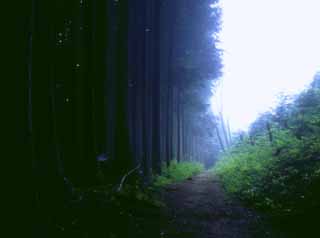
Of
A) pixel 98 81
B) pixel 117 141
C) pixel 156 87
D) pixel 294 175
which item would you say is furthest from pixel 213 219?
pixel 156 87

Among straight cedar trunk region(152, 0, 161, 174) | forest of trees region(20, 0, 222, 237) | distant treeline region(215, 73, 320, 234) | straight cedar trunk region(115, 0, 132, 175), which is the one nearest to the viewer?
forest of trees region(20, 0, 222, 237)

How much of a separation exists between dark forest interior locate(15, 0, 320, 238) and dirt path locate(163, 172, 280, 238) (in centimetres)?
2

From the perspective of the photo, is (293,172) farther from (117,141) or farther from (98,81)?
(98,81)

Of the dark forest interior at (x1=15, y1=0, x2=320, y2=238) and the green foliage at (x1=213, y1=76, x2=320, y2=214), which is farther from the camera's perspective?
the green foliage at (x1=213, y1=76, x2=320, y2=214)

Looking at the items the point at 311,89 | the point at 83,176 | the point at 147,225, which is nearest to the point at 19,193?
the point at 147,225

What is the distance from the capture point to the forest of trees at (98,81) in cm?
607

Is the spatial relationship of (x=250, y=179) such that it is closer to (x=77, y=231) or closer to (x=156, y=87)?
(x=77, y=231)

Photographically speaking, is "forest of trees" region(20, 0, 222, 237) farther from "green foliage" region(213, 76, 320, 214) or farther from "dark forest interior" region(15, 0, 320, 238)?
"green foliage" region(213, 76, 320, 214)

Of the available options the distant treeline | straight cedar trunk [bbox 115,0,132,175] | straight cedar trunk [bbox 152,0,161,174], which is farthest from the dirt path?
straight cedar trunk [bbox 152,0,161,174]

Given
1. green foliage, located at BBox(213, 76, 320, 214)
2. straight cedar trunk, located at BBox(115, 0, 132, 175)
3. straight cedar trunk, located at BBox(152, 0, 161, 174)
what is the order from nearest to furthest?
green foliage, located at BBox(213, 76, 320, 214), straight cedar trunk, located at BBox(115, 0, 132, 175), straight cedar trunk, located at BBox(152, 0, 161, 174)

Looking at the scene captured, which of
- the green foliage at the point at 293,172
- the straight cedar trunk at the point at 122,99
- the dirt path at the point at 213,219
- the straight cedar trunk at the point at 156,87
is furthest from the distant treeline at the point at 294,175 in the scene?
the straight cedar trunk at the point at 156,87

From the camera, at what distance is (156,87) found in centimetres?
1667

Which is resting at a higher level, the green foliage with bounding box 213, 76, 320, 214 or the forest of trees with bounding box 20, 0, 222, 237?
the forest of trees with bounding box 20, 0, 222, 237

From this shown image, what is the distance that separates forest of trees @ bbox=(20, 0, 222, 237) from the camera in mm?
6070
